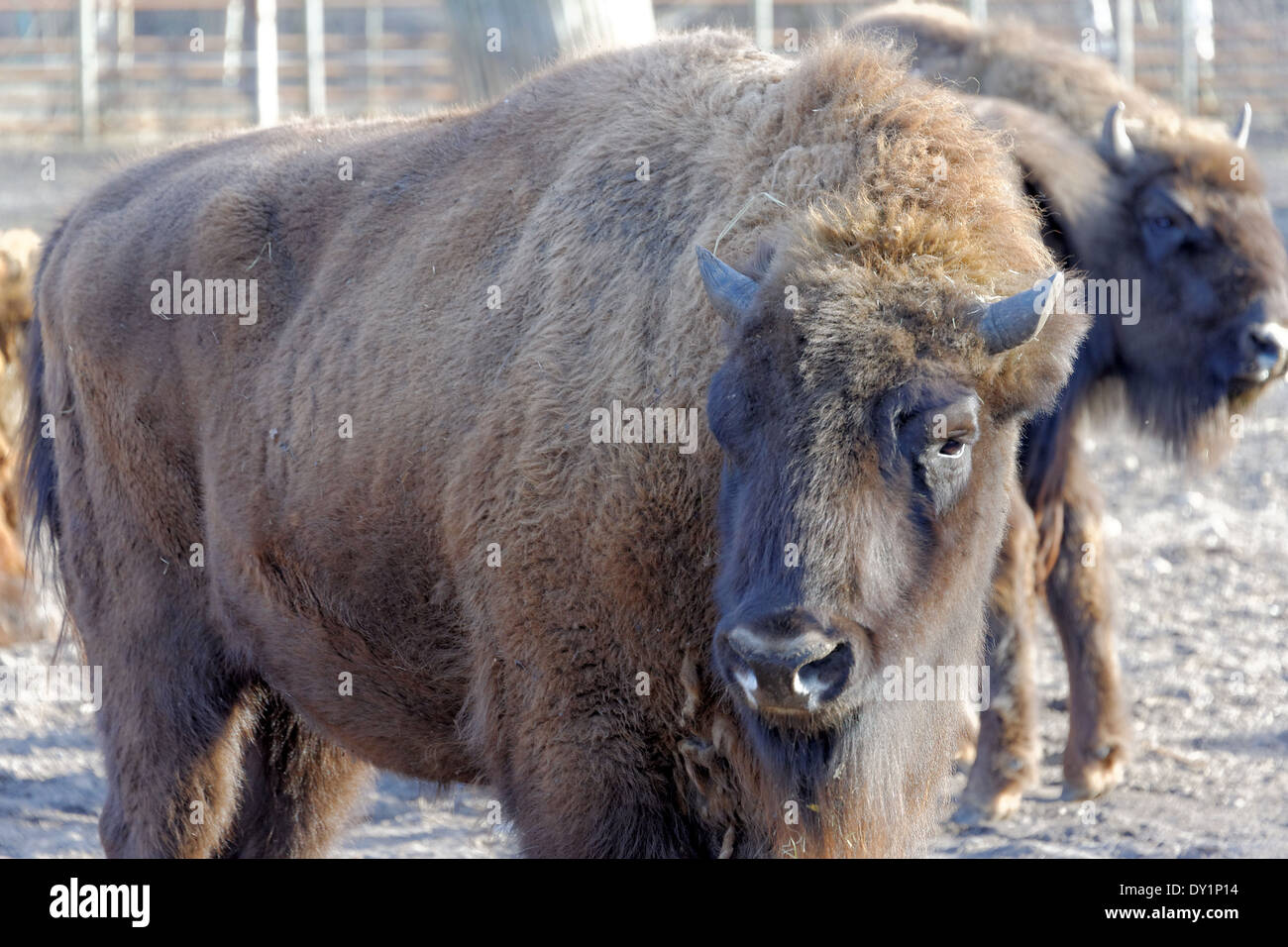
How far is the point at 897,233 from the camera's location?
9.20ft

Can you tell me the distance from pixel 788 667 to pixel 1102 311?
425 cm

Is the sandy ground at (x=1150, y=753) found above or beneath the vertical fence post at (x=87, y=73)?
beneath

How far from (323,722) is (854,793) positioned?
5.48 ft

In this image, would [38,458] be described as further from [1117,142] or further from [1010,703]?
[1117,142]

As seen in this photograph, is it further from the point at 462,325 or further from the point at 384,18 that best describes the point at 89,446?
the point at 384,18

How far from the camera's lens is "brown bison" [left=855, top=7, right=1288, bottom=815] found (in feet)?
17.9

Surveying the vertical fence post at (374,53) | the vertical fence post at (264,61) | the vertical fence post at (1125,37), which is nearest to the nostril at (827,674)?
the vertical fence post at (264,61)

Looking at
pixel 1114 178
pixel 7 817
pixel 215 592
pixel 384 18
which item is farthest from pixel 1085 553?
pixel 384 18

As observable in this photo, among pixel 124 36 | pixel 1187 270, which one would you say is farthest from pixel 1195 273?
pixel 124 36

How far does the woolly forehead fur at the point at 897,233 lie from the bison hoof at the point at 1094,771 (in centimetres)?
292

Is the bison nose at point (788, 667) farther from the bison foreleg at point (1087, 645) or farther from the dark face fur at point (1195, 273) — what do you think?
the dark face fur at point (1195, 273)

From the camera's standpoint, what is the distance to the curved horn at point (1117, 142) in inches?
242

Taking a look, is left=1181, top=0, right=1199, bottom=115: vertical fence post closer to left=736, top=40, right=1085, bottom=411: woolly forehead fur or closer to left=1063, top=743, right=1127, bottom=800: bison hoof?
left=1063, top=743, right=1127, bottom=800: bison hoof

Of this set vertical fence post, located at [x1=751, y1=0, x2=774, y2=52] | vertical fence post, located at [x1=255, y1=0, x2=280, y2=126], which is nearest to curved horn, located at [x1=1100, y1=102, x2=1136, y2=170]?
vertical fence post, located at [x1=255, y1=0, x2=280, y2=126]
